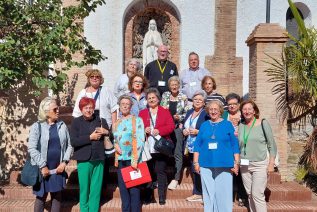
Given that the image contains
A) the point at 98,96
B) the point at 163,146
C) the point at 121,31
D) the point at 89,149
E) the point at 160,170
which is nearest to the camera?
the point at 89,149

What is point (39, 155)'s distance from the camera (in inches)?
192

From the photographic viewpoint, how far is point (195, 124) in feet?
18.7

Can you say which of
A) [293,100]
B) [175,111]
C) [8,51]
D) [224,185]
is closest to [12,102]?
[8,51]

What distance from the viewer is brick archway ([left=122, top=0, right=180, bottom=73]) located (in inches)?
480

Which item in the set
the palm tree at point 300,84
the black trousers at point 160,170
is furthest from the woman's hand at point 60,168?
the palm tree at point 300,84

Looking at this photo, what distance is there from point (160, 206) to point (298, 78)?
3584 mm

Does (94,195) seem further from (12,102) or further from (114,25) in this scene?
(114,25)

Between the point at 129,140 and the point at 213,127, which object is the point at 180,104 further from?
the point at 129,140

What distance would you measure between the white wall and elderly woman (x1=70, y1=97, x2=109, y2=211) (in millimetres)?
6679

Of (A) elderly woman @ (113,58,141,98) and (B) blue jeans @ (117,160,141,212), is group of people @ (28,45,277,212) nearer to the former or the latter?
(B) blue jeans @ (117,160,141,212)

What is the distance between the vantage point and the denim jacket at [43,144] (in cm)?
487

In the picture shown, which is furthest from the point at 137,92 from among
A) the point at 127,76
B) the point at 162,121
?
the point at 127,76

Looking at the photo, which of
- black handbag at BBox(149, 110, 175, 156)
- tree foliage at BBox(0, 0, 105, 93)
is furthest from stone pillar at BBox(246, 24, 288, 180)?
tree foliage at BBox(0, 0, 105, 93)

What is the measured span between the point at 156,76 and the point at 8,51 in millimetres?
2691
